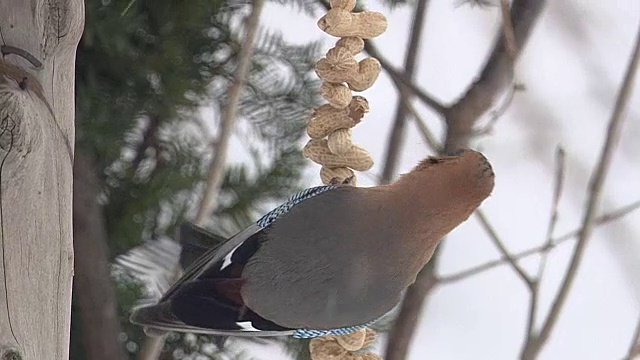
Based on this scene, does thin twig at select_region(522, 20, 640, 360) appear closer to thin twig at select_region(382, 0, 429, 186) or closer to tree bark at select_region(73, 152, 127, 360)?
thin twig at select_region(382, 0, 429, 186)

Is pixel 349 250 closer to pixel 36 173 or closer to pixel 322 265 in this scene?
pixel 322 265

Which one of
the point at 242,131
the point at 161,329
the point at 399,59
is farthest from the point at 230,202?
the point at 399,59

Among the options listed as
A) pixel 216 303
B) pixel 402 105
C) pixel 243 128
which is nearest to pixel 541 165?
pixel 402 105

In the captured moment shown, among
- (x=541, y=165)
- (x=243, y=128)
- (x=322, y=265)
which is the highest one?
(x=322, y=265)

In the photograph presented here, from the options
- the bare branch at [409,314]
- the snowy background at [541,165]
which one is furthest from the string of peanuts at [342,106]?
the snowy background at [541,165]

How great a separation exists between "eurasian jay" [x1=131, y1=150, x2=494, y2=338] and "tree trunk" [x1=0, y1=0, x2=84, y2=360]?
5cm

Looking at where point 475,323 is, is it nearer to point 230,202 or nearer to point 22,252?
point 230,202

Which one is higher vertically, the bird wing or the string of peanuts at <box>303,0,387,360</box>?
the string of peanuts at <box>303,0,387,360</box>

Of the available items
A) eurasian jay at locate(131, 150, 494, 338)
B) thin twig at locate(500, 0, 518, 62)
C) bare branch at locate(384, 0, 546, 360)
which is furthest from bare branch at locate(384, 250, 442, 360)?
eurasian jay at locate(131, 150, 494, 338)

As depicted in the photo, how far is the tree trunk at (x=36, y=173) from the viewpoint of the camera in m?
0.37

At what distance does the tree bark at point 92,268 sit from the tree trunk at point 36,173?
0.17 metres

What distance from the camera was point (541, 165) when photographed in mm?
909

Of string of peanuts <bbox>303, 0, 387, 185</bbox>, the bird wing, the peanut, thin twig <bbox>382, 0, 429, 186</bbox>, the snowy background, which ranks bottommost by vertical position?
the snowy background

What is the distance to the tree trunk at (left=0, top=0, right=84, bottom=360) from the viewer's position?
366 millimetres
